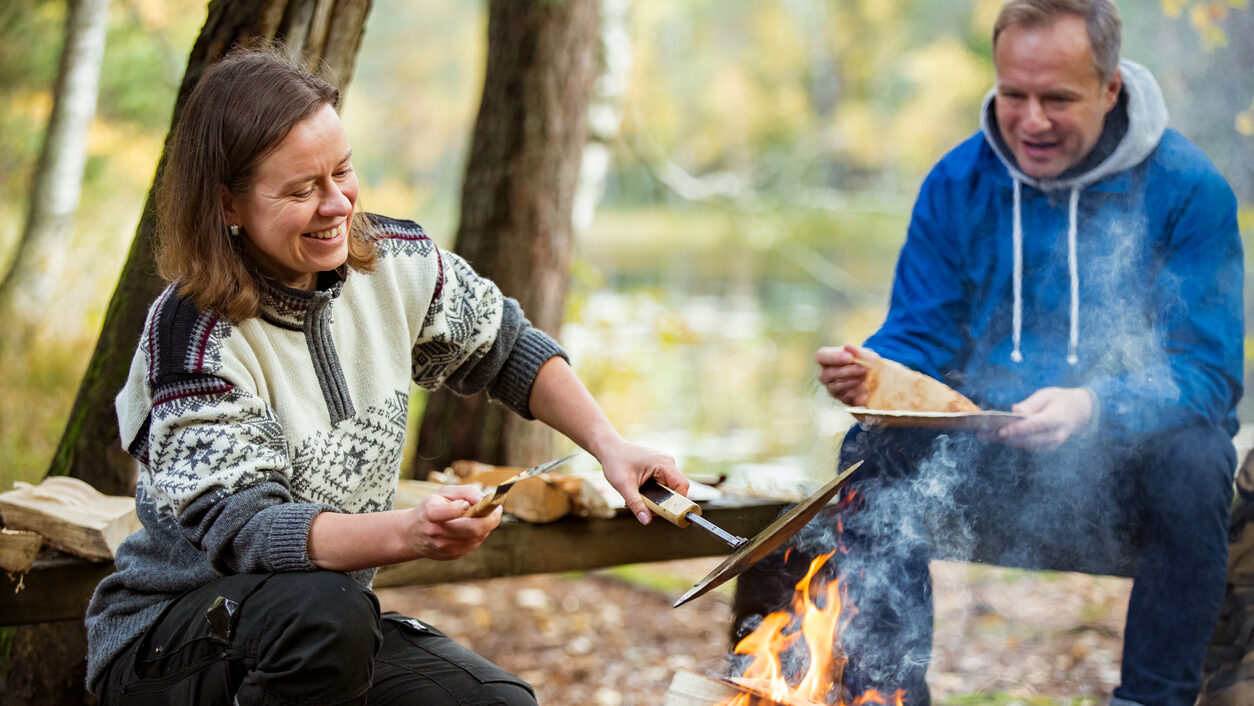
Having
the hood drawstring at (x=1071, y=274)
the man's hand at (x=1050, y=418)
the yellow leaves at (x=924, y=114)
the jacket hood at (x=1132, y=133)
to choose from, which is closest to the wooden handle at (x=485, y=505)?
the man's hand at (x=1050, y=418)

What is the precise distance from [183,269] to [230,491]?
38 centimetres

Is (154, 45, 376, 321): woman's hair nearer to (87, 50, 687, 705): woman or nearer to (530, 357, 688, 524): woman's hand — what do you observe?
(87, 50, 687, 705): woman

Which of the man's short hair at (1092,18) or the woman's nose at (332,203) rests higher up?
the man's short hair at (1092,18)

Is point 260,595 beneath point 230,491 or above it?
beneath

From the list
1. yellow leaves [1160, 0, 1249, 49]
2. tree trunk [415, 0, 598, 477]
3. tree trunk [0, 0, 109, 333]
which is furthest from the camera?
tree trunk [0, 0, 109, 333]

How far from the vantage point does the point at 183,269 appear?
5.67 ft

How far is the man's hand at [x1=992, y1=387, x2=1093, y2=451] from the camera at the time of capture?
2.26 meters

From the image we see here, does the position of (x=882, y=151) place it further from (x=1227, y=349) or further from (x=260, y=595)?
(x=260, y=595)

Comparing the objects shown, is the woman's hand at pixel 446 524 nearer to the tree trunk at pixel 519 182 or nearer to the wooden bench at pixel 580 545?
the wooden bench at pixel 580 545

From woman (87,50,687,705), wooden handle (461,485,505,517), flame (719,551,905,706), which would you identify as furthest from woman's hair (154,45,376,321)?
flame (719,551,905,706)

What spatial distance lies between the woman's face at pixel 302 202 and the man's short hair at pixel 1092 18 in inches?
63.4

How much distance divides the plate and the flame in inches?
13.3

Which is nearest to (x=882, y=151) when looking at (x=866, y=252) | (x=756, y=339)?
(x=866, y=252)

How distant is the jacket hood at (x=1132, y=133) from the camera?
2.53m
